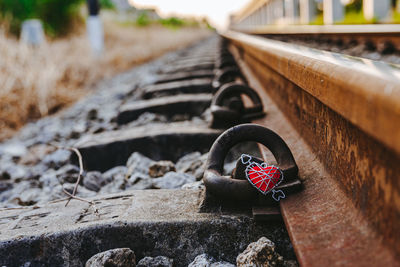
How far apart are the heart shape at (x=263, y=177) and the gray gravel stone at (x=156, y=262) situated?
13.8 inches

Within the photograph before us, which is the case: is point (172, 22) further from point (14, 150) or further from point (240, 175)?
point (240, 175)

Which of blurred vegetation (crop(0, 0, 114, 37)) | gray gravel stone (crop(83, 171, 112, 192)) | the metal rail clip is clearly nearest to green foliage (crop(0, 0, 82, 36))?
blurred vegetation (crop(0, 0, 114, 37))

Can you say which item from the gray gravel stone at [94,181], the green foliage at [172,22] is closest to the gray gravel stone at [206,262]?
the gray gravel stone at [94,181]

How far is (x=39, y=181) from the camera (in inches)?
91.3

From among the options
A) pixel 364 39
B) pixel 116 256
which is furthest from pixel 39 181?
pixel 364 39

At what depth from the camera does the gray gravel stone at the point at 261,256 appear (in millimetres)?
1152

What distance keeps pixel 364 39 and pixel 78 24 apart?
9447mm

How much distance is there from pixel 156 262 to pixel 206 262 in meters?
0.16

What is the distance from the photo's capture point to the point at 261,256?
1161 millimetres

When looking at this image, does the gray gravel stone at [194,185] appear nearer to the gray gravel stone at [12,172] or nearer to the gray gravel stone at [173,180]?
the gray gravel stone at [173,180]

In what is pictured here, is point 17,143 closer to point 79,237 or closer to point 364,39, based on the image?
point 79,237

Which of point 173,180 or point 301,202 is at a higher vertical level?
point 301,202

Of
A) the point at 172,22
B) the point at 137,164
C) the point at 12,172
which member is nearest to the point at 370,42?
the point at 137,164

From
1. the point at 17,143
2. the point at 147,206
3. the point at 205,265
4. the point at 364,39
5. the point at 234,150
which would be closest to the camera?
the point at 205,265
